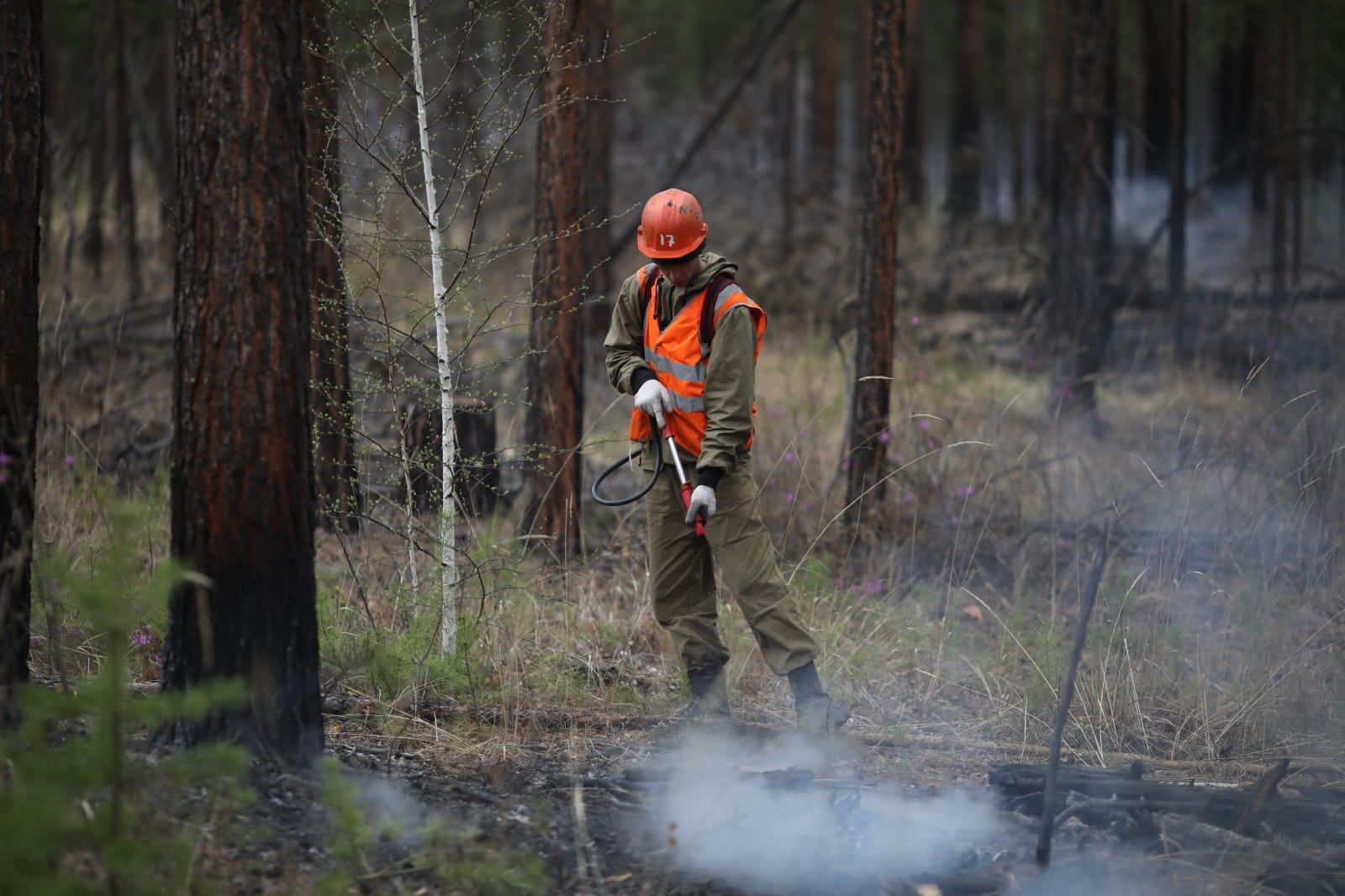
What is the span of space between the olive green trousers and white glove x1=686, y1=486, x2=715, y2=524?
16 cm

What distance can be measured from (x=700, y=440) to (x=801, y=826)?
153 centimetres

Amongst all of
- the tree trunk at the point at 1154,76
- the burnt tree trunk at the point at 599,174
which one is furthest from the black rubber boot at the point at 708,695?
the tree trunk at the point at 1154,76

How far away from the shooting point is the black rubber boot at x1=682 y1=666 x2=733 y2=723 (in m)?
4.76

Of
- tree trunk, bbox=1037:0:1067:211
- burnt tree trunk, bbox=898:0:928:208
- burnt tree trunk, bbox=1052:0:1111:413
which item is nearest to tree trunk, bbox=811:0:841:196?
burnt tree trunk, bbox=898:0:928:208

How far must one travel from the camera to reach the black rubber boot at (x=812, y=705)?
4.59m

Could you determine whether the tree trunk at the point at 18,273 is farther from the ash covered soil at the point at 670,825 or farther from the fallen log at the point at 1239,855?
the fallen log at the point at 1239,855

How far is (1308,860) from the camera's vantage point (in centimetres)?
345

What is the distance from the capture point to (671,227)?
4219 millimetres

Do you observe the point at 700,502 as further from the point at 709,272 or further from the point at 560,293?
the point at 560,293

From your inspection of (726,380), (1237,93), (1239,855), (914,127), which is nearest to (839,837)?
(1239,855)

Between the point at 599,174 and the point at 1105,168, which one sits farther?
the point at 1105,168

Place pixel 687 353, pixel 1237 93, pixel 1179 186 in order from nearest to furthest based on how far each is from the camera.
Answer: pixel 687 353
pixel 1179 186
pixel 1237 93

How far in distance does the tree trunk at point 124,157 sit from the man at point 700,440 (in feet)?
26.8

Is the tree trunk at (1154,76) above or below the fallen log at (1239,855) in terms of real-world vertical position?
above
